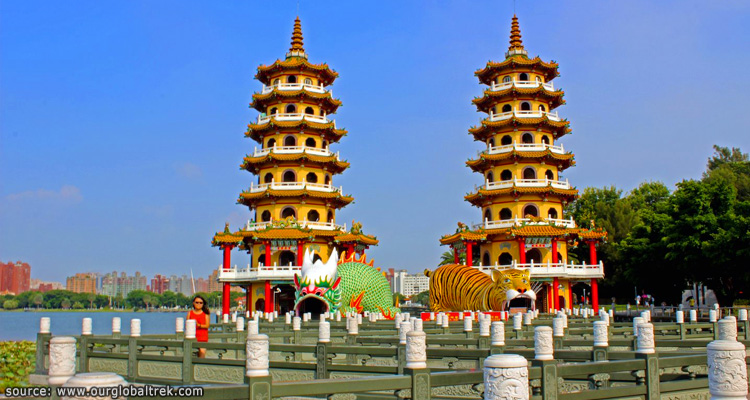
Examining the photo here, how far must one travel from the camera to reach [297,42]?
1988 inches

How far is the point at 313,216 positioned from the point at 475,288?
1454 cm

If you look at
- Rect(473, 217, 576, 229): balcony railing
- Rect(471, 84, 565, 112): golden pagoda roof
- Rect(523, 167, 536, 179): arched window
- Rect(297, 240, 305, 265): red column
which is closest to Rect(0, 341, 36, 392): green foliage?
Rect(297, 240, 305, 265): red column

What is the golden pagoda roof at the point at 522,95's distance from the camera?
46562 mm

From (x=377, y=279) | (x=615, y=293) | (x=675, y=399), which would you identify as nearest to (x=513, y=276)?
(x=377, y=279)

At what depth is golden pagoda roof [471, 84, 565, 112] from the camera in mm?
46562

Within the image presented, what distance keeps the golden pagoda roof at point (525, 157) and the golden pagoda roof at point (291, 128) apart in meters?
10.2

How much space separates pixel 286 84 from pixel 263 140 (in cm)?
432

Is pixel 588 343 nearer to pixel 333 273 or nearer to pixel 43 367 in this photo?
pixel 43 367

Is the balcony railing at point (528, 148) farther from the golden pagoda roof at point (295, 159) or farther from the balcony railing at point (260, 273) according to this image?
the balcony railing at point (260, 273)

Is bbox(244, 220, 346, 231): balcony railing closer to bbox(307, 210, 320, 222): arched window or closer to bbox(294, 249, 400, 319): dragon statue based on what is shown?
bbox(307, 210, 320, 222): arched window

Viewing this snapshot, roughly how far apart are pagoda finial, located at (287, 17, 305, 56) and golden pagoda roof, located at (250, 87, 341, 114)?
4.23m

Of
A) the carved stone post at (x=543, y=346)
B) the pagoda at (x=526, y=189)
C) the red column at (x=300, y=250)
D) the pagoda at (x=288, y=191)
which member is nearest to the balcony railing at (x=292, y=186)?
the pagoda at (x=288, y=191)

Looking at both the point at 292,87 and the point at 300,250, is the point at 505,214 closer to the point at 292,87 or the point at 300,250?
the point at 300,250

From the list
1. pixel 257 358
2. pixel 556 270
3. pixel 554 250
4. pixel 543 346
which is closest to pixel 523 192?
pixel 554 250
